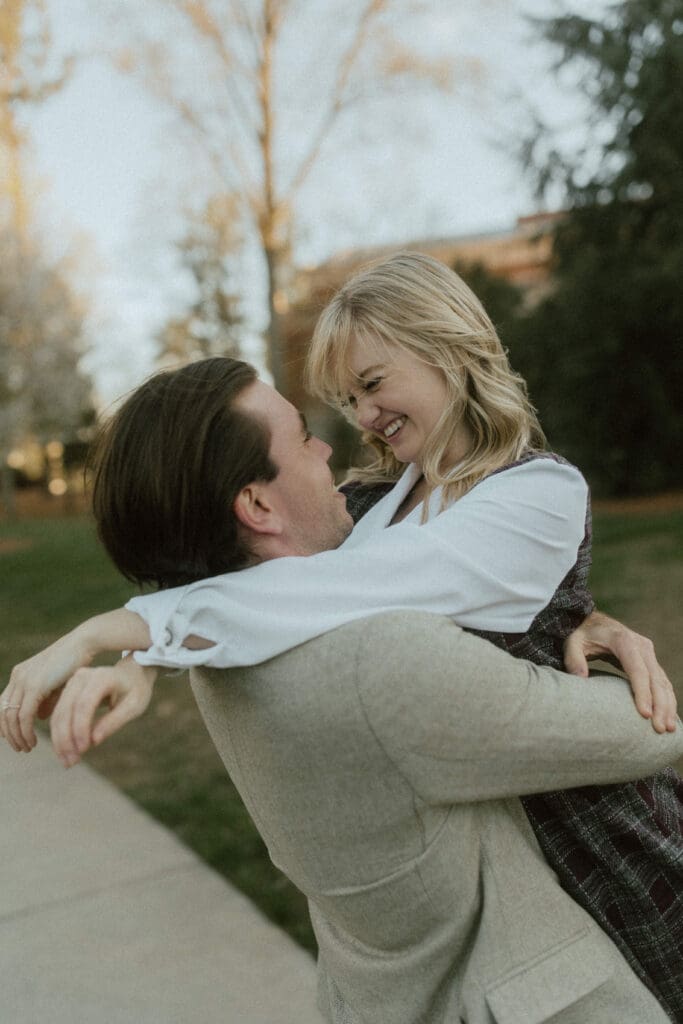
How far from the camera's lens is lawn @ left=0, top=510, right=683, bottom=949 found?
437 cm

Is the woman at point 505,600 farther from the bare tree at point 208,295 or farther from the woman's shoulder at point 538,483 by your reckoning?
the bare tree at point 208,295

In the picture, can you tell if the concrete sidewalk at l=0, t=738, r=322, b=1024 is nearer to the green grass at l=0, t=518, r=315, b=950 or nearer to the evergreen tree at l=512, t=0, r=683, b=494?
the green grass at l=0, t=518, r=315, b=950

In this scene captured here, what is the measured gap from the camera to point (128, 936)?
373 cm

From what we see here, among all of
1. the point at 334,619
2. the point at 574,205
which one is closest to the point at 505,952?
the point at 334,619

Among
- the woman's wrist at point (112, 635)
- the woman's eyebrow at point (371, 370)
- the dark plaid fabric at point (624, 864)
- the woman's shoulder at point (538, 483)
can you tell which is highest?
the woman's shoulder at point (538, 483)

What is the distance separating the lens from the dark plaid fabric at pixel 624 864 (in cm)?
157

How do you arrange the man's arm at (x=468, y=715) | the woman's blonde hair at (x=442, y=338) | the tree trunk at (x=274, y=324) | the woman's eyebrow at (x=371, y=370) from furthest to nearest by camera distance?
the tree trunk at (x=274, y=324)
the woman's eyebrow at (x=371, y=370)
the woman's blonde hair at (x=442, y=338)
the man's arm at (x=468, y=715)

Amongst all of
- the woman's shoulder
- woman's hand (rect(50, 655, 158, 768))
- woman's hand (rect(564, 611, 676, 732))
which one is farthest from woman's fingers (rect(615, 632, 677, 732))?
woman's hand (rect(50, 655, 158, 768))

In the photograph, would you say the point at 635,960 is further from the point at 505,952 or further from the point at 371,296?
the point at 371,296

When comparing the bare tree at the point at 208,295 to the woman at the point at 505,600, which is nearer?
the woman at the point at 505,600

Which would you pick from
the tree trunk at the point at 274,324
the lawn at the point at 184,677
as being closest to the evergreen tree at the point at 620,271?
the lawn at the point at 184,677

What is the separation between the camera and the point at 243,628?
4.69 ft

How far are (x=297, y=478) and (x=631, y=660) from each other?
23.1 inches

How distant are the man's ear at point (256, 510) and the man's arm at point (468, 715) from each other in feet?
1.14
